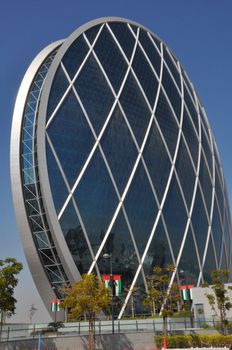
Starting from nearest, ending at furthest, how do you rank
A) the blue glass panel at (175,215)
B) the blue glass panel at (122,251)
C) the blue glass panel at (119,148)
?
the blue glass panel at (122,251) < the blue glass panel at (119,148) < the blue glass panel at (175,215)

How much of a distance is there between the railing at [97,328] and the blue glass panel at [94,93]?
20458 millimetres

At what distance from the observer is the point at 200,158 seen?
65250mm

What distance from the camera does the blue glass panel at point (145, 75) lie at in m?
56.1

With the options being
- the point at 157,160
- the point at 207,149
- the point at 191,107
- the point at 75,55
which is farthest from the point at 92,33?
the point at 207,149

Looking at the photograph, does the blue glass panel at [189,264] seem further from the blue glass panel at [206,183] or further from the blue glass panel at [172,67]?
the blue glass panel at [172,67]

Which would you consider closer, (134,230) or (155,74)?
(134,230)

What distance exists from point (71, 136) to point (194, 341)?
74.6 ft

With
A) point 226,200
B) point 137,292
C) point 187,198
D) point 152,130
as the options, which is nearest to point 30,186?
point 137,292

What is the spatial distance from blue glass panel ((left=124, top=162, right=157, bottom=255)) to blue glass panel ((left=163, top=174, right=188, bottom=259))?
2709 millimetres

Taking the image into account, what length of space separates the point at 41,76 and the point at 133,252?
21.8 metres

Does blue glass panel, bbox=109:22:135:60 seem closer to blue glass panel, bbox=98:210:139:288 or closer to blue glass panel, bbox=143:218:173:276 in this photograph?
blue glass panel, bbox=143:218:173:276

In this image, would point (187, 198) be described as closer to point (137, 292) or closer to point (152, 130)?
point (152, 130)

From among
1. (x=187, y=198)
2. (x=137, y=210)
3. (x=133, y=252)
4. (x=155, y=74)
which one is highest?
(x=155, y=74)

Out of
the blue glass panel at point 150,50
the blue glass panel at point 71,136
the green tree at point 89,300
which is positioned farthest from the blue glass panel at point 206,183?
the green tree at point 89,300
